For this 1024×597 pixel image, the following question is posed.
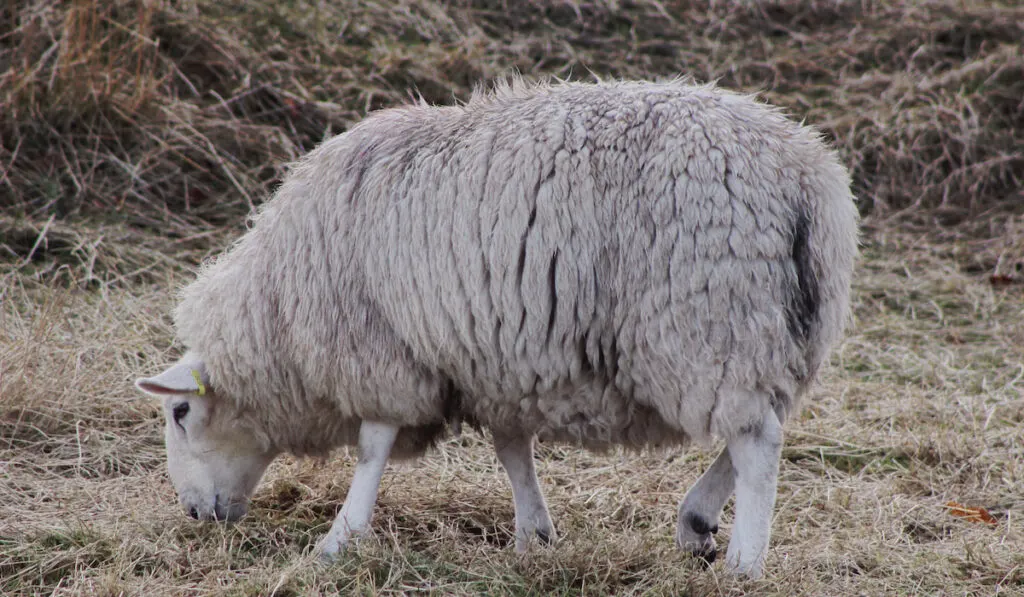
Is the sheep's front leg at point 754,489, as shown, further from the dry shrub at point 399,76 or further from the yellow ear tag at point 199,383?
the dry shrub at point 399,76

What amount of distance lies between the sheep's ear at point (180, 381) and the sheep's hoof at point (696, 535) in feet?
4.79

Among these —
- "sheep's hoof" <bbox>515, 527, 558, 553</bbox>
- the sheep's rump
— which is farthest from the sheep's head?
"sheep's hoof" <bbox>515, 527, 558, 553</bbox>

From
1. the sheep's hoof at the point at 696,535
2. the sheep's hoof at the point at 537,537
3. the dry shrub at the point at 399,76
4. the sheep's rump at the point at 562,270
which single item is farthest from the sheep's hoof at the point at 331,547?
the dry shrub at the point at 399,76

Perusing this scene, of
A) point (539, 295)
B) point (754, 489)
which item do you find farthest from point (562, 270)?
point (754, 489)

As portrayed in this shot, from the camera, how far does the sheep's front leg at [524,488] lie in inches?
139

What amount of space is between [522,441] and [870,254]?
3371 millimetres

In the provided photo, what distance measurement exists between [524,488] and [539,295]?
2.72 feet

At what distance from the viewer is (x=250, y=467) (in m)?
3.54

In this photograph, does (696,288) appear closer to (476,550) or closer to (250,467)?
(476,550)

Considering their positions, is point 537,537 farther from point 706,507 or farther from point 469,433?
point 469,433

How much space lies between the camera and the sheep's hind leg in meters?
3.30

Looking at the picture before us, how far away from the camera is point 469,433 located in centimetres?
448

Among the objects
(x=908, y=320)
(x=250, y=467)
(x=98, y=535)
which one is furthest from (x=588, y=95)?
(x=908, y=320)

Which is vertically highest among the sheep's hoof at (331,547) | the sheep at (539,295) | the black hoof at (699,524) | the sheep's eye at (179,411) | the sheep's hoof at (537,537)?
the sheep at (539,295)
